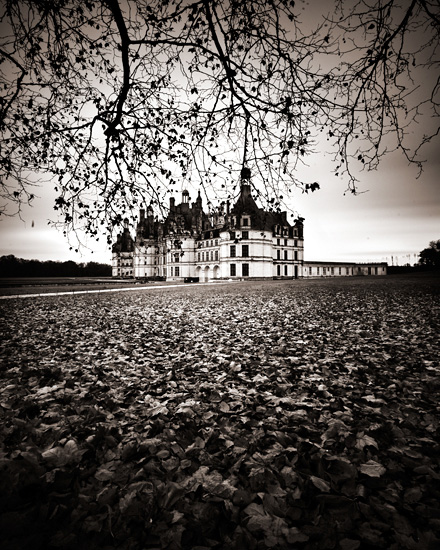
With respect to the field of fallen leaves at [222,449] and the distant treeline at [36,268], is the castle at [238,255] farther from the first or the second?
the field of fallen leaves at [222,449]

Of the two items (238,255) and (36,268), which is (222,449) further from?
(36,268)

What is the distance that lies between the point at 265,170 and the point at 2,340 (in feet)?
26.3

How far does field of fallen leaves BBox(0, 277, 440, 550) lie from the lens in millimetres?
2018

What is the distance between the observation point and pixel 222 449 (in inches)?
117

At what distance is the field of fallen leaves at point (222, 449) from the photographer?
2.02 m

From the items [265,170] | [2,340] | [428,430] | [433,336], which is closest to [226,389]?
[428,430]

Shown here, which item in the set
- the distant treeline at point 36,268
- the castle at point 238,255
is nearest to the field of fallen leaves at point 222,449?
the castle at point 238,255

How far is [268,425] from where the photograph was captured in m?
3.43

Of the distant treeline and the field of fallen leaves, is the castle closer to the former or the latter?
the distant treeline

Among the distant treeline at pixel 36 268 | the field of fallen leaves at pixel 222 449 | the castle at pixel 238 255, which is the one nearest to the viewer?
the field of fallen leaves at pixel 222 449

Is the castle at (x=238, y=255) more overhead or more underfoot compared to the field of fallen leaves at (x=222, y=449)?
more overhead

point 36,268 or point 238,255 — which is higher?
point 238,255

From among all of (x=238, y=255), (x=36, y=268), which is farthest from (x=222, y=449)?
(x=36, y=268)

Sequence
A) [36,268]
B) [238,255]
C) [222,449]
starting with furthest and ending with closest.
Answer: [36,268], [238,255], [222,449]
